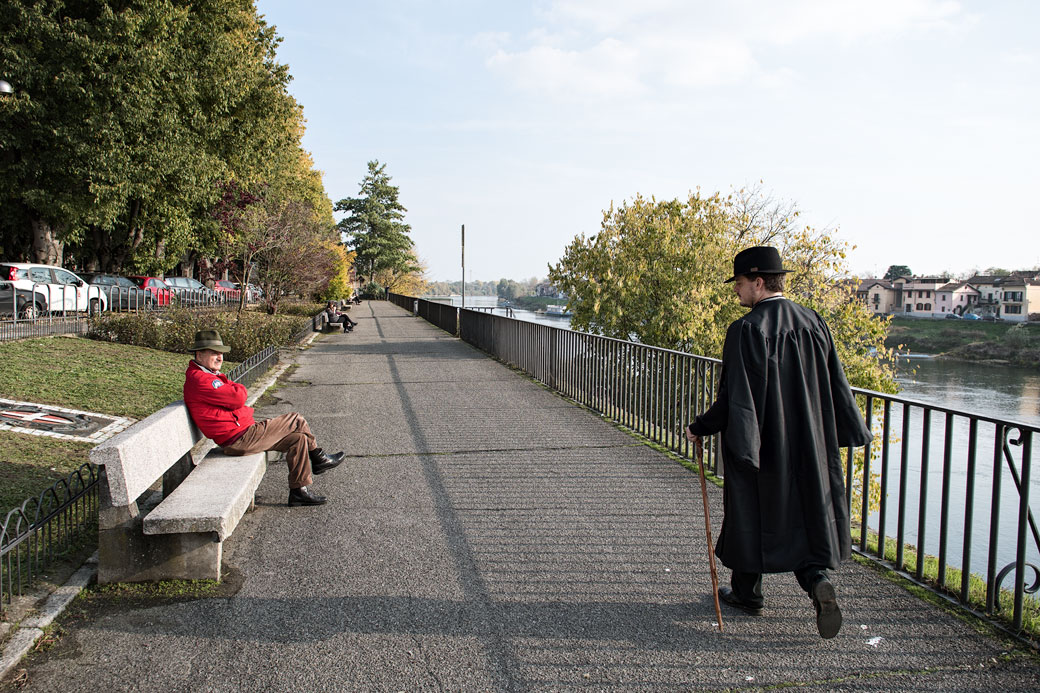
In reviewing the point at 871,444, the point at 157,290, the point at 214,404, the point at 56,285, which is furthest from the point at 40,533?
the point at 157,290

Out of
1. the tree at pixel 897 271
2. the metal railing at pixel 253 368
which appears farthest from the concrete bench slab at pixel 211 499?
the tree at pixel 897 271

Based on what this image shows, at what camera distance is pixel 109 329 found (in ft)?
49.9

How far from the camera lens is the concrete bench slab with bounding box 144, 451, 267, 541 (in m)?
3.88

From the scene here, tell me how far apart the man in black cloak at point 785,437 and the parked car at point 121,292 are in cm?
2170

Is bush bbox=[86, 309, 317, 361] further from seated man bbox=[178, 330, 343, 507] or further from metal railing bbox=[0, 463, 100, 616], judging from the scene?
metal railing bbox=[0, 463, 100, 616]

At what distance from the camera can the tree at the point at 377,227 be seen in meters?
94.7

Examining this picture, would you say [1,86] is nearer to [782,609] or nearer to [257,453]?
[257,453]

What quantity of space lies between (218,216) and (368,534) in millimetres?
36426

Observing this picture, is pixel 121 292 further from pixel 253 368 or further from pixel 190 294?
pixel 253 368

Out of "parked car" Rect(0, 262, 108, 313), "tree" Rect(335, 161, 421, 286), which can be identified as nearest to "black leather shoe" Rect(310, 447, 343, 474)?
"parked car" Rect(0, 262, 108, 313)

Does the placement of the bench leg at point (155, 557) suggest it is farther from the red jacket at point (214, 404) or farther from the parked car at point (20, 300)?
the parked car at point (20, 300)

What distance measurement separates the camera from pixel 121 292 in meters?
23.7

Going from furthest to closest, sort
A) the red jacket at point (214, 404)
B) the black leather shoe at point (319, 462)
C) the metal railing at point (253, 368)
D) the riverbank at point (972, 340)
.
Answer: the riverbank at point (972, 340)
the metal railing at point (253, 368)
the black leather shoe at point (319, 462)
the red jacket at point (214, 404)

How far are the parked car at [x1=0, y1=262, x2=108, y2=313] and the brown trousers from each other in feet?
53.6
